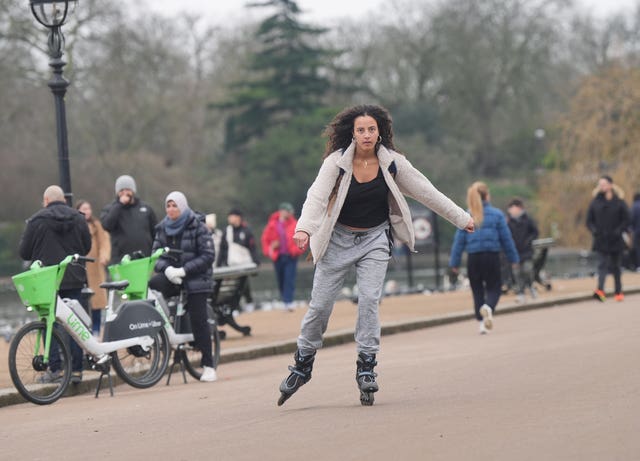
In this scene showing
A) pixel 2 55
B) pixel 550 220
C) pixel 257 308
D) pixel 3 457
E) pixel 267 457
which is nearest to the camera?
pixel 267 457

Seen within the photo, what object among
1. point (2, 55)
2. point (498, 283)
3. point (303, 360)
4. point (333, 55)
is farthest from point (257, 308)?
point (333, 55)

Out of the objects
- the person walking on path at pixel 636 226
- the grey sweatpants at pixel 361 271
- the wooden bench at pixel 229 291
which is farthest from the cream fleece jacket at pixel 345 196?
the person walking on path at pixel 636 226

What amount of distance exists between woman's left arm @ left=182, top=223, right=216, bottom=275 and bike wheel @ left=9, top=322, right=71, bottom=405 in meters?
1.40

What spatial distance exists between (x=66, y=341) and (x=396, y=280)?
30.6m

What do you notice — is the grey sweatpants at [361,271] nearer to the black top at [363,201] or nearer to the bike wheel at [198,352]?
the black top at [363,201]

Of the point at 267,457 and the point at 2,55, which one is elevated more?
the point at 2,55

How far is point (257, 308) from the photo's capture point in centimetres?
2661

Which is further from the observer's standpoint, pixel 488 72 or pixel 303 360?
pixel 488 72

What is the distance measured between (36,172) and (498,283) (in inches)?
1404

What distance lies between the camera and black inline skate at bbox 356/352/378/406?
876cm

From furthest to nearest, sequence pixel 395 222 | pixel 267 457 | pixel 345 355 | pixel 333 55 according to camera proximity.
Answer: pixel 333 55 → pixel 345 355 → pixel 395 222 → pixel 267 457

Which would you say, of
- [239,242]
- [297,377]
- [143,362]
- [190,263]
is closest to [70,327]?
[143,362]

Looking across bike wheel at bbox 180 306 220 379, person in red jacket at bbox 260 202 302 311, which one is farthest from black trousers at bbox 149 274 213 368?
person in red jacket at bbox 260 202 302 311

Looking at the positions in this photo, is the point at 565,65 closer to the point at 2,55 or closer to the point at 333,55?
the point at 333,55
